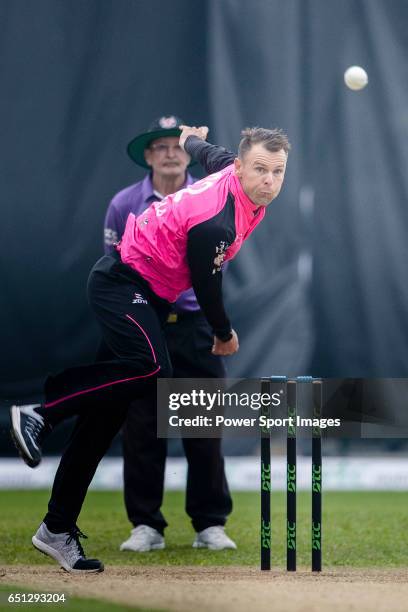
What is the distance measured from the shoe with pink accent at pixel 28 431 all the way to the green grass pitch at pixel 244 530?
77 centimetres

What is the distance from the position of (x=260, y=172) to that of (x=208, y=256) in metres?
0.35

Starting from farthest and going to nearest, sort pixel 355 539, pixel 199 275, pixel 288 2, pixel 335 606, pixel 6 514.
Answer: pixel 288 2 → pixel 6 514 → pixel 355 539 → pixel 199 275 → pixel 335 606

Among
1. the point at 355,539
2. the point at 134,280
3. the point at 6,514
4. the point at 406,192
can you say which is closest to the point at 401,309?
the point at 406,192

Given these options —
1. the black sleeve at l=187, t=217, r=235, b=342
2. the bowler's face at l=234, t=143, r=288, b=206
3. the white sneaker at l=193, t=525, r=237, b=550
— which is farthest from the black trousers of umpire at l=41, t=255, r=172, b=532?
the white sneaker at l=193, t=525, r=237, b=550

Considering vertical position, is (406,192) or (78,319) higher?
(406,192)

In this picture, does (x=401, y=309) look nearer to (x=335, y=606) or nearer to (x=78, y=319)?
(x=78, y=319)

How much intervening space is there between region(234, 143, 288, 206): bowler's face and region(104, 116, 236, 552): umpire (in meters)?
1.02

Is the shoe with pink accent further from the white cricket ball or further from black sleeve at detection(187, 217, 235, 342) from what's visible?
the white cricket ball

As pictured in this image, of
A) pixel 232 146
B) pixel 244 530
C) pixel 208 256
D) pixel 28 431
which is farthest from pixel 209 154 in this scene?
pixel 232 146

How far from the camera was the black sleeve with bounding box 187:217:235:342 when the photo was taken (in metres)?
3.53

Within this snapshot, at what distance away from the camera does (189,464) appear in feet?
15.0

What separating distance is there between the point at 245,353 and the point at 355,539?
2.11 metres

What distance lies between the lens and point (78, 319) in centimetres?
651

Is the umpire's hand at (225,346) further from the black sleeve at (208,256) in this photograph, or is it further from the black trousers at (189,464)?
the black trousers at (189,464)
